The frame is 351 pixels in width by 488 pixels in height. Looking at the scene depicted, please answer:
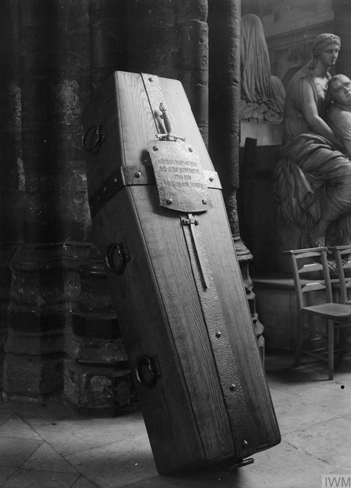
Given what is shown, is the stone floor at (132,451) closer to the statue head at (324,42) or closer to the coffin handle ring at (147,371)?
the coffin handle ring at (147,371)

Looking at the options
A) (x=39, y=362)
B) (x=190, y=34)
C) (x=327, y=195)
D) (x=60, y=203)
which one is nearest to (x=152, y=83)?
(x=190, y=34)

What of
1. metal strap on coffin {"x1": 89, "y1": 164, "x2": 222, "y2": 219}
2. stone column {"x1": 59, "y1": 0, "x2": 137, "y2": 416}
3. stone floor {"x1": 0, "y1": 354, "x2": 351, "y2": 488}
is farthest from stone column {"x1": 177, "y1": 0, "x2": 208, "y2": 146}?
stone floor {"x1": 0, "y1": 354, "x2": 351, "y2": 488}

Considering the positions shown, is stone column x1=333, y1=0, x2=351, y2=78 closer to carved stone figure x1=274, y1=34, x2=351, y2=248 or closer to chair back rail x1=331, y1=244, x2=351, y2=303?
carved stone figure x1=274, y1=34, x2=351, y2=248

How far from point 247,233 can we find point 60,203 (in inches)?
70.4

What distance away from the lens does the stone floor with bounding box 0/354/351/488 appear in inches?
99.7

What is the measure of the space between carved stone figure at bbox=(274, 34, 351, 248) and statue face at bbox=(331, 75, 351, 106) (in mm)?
87

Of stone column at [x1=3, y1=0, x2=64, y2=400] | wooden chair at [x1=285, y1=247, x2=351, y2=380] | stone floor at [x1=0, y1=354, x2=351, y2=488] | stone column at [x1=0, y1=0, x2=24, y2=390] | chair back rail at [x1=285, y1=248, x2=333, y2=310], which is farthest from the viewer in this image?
chair back rail at [x1=285, y1=248, x2=333, y2=310]

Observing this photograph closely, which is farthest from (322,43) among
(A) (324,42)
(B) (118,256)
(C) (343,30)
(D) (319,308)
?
(B) (118,256)

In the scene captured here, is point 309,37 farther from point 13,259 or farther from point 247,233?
point 13,259

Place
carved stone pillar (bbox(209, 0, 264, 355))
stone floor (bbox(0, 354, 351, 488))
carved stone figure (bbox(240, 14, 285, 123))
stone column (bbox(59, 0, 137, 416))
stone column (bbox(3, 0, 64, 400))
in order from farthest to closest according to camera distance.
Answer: carved stone figure (bbox(240, 14, 285, 123))
carved stone pillar (bbox(209, 0, 264, 355))
stone column (bbox(3, 0, 64, 400))
stone column (bbox(59, 0, 137, 416))
stone floor (bbox(0, 354, 351, 488))

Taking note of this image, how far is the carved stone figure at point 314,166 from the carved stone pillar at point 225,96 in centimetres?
97

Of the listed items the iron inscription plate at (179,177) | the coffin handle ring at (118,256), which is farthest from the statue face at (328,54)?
the coffin handle ring at (118,256)

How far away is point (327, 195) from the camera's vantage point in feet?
15.0

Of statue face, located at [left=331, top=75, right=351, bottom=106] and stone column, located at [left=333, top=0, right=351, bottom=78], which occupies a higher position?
stone column, located at [left=333, top=0, right=351, bottom=78]
